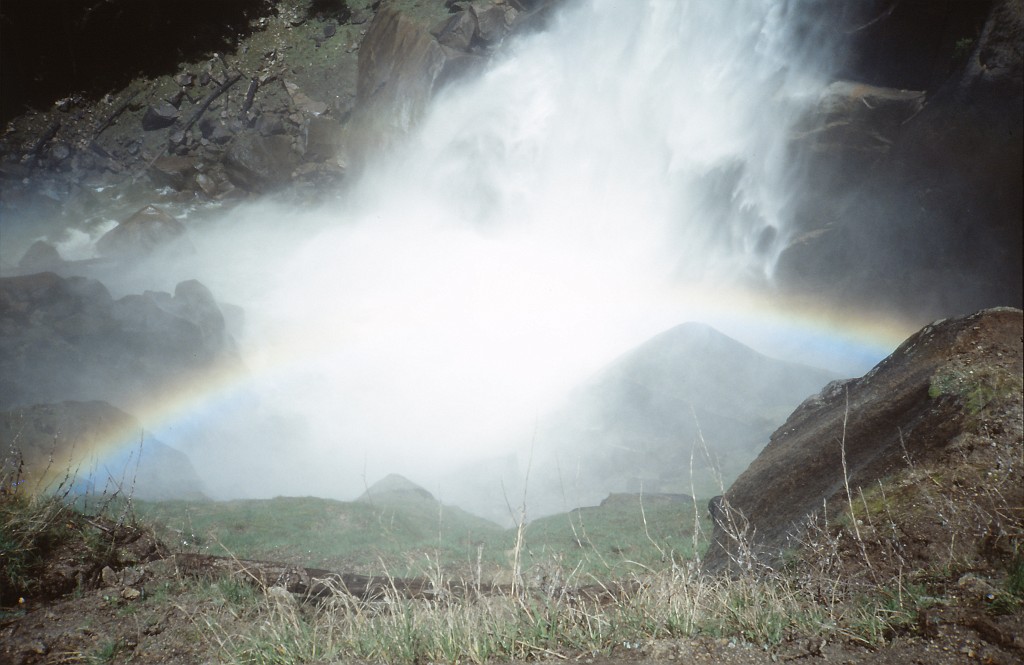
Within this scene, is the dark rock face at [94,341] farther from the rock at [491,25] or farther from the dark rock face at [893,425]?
the rock at [491,25]

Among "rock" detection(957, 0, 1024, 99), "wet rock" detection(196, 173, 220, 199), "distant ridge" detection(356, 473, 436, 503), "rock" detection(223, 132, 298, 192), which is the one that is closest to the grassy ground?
"distant ridge" detection(356, 473, 436, 503)

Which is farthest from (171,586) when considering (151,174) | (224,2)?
(224,2)

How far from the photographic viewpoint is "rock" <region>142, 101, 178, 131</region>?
43.1 metres

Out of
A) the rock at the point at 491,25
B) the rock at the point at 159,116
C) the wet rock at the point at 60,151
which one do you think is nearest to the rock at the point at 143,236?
the wet rock at the point at 60,151

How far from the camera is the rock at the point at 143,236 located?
124 feet

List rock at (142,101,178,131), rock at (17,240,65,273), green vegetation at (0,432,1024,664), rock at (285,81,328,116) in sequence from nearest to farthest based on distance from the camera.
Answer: green vegetation at (0,432,1024,664) → rock at (17,240,65,273) → rock at (142,101,178,131) → rock at (285,81,328,116)

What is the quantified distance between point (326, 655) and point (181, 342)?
3338 centimetres

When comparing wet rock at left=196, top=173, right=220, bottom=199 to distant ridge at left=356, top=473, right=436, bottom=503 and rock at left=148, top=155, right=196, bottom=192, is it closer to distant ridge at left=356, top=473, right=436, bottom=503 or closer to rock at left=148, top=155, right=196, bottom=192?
rock at left=148, top=155, right=196, bottom=192

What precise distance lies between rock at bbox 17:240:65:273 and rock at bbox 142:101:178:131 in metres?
12.1

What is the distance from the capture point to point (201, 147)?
46.1 metres

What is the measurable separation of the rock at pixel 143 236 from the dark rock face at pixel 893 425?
44321mm

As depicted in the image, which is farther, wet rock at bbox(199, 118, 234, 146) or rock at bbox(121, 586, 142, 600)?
wet rock at bbox(199, 118, 234, 146)

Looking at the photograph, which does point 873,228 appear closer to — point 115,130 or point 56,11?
point 56,11

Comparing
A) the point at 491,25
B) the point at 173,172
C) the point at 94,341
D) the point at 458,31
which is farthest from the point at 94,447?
the point at 491,25
